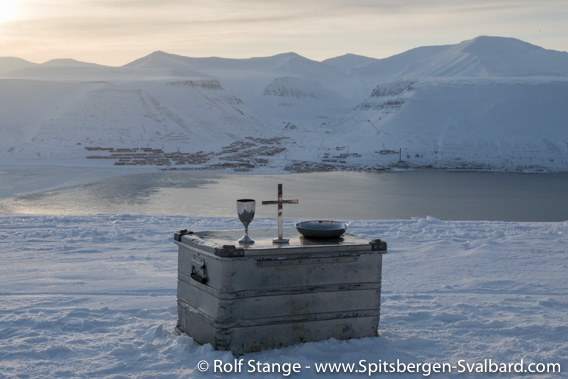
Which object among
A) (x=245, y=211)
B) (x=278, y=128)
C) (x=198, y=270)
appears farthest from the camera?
(x=278, y=128)

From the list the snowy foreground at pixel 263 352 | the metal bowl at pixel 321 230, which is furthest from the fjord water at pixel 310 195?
the metal bowl at pixel 321 230

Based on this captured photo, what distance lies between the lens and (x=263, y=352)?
6.79 meters

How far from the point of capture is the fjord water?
29906mm

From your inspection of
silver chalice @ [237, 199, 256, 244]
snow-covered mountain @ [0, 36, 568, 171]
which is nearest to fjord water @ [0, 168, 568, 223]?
snow-covered mountain @ [0, 36, 568, 171]

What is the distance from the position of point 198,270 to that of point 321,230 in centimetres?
135

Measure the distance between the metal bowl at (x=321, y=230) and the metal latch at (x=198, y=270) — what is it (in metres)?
1.11

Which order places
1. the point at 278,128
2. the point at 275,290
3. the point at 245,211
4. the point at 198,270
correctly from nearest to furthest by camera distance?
the point at 275,290 → the point at 198,270 → the point at 245,211 → the point at 278,128

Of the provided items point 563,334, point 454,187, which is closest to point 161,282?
point 563,334

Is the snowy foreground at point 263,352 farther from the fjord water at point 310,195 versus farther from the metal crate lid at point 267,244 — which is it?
the fjord water at point 310,195

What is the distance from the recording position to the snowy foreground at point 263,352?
6.76 meters

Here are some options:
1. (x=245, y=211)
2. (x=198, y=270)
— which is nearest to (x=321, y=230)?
(x=245, y=211)

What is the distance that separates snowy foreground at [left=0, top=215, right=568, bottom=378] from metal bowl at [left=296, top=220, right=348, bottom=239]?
1.13m

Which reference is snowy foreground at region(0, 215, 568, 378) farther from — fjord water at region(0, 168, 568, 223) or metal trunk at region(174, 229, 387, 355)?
fjord water at region(0, 168, 568, 223)

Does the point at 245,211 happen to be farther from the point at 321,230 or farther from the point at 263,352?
the point at 263,352
